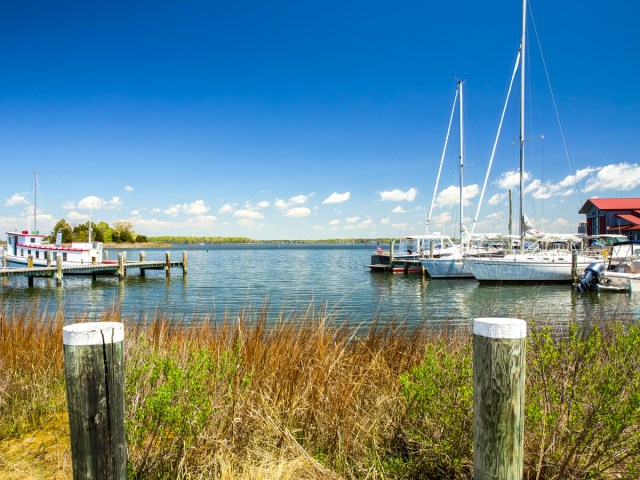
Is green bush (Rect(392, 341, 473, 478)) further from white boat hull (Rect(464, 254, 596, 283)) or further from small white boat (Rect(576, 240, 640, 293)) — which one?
white boat hull (Rect(464, 254, 596, 283))

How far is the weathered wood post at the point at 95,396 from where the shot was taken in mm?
2508

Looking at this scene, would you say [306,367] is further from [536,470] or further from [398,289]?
[398,289]

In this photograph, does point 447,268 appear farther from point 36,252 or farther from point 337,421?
point 36,252

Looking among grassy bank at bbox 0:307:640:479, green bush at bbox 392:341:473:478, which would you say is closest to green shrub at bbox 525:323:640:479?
grassy bank at bbox 0:307:640:479

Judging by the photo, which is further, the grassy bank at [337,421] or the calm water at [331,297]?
the calm water at [331,297]

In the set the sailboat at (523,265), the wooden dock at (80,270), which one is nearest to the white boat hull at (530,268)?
the sailboat at (523,265)

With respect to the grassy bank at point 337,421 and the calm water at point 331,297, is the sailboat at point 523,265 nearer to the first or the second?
the calm water at point 331,297

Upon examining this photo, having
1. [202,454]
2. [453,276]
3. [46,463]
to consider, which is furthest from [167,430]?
[453,276]

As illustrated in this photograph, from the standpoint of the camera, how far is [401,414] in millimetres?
4059

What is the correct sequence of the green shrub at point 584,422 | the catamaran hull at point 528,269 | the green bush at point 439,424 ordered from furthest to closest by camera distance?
1. the catamaran hull at point 528,269
2. the green bush at point 439,424
3. the green shrub at point 584,422

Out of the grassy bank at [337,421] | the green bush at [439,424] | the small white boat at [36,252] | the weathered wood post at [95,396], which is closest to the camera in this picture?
the weathered wood post at [95,396]

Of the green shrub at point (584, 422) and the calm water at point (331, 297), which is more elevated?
the green shrub at point (584, 422)

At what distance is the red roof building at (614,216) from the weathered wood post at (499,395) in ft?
181

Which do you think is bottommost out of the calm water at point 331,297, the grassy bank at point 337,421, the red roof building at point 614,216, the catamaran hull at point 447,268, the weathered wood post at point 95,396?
the calm water at point 331,297
